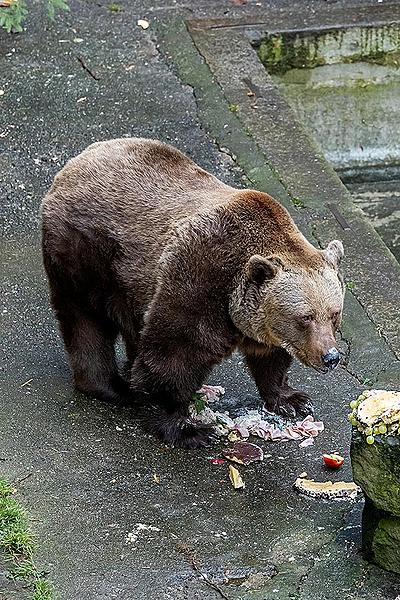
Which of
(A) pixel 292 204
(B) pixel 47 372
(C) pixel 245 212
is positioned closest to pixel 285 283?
(C) pixel 245 212

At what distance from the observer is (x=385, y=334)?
25.2 feet

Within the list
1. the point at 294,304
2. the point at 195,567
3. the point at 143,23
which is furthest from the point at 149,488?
the point at 143,23

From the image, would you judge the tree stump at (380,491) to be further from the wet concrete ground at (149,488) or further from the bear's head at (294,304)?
the bear's head at (294,304)

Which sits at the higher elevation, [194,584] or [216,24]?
[194,584]

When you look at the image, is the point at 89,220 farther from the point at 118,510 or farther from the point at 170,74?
the point at 170,74

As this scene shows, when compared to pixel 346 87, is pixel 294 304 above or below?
above

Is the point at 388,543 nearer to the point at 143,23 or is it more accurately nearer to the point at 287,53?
the point at 287,53

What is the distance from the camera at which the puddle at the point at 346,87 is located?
1177cm

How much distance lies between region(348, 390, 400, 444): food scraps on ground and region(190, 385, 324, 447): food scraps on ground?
136cm

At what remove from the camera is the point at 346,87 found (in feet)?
39.2

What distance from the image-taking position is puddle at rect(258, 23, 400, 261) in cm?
1177

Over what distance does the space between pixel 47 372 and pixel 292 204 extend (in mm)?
2605

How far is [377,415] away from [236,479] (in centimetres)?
126

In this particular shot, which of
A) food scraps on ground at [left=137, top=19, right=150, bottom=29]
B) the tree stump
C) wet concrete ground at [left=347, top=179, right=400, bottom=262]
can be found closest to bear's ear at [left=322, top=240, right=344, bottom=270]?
the tree stump
